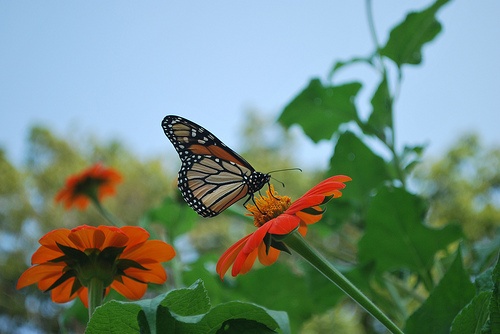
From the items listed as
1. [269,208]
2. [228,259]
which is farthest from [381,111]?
[228,259]

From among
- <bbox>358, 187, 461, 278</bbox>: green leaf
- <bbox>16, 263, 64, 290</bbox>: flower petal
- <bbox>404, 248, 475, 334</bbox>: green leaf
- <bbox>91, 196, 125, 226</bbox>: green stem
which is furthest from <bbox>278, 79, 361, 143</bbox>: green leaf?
<bbox>16, 263, 64, 290</bbox>: flower petal

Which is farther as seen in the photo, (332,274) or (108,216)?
(108,216)

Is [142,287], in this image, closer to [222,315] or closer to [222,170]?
[222,315]

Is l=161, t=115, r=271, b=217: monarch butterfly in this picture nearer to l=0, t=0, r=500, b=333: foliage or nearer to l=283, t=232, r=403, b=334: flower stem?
l=0, t=0, r=500, b=333: foliage

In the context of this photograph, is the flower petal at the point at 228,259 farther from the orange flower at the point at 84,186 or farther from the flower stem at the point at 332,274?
the orange flower at the point at 84,186

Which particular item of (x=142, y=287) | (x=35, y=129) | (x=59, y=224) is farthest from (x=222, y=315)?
(x=35, y=129)

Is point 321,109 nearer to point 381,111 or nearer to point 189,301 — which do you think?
point 381,111

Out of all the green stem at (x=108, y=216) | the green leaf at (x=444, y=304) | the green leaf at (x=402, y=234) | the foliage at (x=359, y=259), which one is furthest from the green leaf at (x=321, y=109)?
the green leaf at (x=444, y=304)
